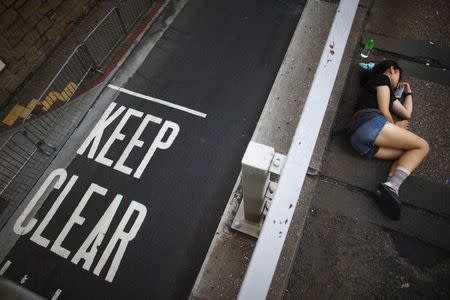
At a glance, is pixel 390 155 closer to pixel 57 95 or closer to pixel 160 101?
pixel 160 101

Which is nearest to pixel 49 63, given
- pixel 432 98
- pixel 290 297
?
pixel 290 297

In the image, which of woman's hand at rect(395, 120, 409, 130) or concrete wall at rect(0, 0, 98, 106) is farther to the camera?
concrete wall at rect(0, 0, 98, 106)

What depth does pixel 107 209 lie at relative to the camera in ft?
15.6

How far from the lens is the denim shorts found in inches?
173

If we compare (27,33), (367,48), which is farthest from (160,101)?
(367,48)

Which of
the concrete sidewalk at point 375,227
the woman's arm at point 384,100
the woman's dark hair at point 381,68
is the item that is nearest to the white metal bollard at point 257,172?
the concrete sidewalk at point 375,227

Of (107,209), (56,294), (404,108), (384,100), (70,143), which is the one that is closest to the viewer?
(56,294)

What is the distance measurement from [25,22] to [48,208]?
3.59 meters

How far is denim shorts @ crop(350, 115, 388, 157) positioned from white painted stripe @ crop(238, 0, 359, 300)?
242cm

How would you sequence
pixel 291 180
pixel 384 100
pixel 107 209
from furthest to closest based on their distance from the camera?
pixel 107 209 < pixel 384 100 < pixel 291 180

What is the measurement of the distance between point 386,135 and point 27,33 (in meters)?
6.54

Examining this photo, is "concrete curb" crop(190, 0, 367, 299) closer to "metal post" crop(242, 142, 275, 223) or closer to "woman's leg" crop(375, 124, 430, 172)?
"woman's leg" crop(375, 124, 430, 172)

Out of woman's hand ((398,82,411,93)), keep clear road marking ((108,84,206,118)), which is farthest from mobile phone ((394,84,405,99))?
keep clear road marking ((108,84,206,118))

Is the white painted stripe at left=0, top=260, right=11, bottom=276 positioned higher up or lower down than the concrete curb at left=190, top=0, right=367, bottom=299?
lower down
